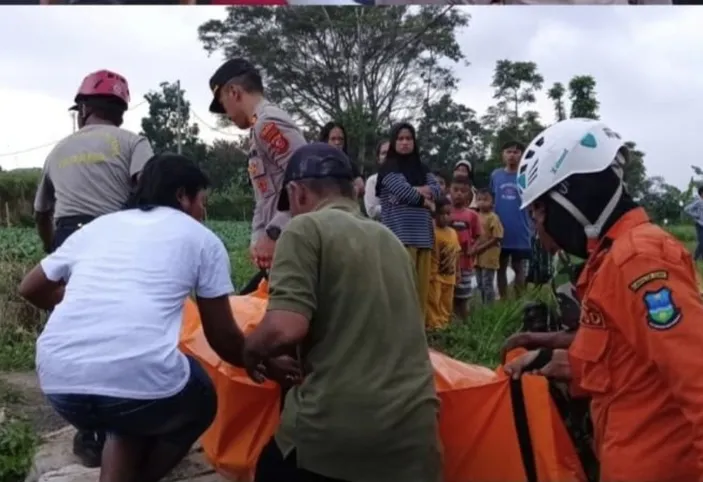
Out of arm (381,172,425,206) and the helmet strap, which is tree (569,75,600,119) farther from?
the helmet strap

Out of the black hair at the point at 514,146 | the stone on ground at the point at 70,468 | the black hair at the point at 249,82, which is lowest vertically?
the stone on ground at the point at 70,468

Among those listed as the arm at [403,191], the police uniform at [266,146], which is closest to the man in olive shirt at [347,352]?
the police uniform at [266,146]

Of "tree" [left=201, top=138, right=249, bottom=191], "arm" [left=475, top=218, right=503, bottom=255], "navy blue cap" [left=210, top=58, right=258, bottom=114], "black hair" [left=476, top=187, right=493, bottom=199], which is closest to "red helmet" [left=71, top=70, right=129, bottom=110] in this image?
"navy blue cap" [left=210, top=58, right=258, bottom=114]

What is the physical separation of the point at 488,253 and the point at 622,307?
6.03 m

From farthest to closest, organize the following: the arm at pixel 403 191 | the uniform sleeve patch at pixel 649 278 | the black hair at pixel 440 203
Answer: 1. the black hair at pixel 440 203
2. the arm at pixel 403 191
3. the uniform sleeve patch at pixel 649 278

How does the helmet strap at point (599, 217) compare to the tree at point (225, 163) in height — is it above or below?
below

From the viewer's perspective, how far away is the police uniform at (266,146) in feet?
14.4

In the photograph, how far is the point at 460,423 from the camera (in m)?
3.26

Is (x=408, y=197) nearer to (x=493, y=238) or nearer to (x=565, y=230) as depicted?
(x=493, y=238)

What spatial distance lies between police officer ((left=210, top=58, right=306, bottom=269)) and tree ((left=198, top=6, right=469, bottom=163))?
2810 millimetres

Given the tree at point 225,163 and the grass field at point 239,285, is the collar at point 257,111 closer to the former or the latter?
the grass field at point 239,285

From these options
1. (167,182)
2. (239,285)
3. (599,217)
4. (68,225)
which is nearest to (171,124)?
(239,285)

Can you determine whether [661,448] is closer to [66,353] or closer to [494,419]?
[494,419]

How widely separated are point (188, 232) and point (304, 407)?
0.63 m
